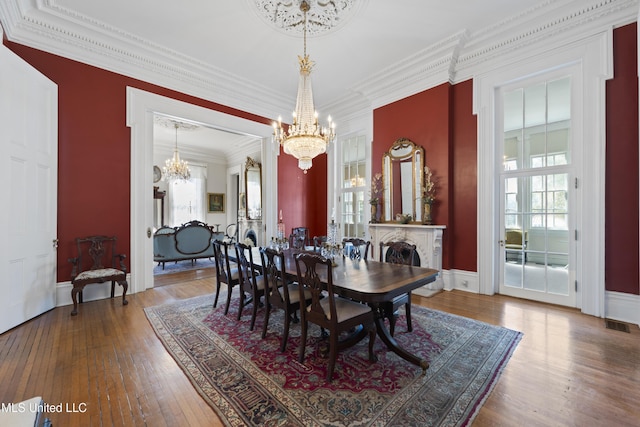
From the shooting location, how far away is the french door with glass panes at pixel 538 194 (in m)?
3.52

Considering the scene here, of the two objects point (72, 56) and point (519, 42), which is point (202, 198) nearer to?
point (72, 56)

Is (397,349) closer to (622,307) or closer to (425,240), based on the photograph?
(425,240)

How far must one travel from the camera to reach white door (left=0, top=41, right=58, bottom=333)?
2773 mm

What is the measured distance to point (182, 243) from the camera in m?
6.09

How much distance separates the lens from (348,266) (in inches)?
111

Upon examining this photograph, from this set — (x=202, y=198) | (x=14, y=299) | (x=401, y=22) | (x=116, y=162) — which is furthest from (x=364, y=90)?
(x=202, y=198)

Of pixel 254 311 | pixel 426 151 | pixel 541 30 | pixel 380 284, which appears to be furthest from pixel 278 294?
pixel 541 30

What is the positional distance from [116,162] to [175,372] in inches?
132

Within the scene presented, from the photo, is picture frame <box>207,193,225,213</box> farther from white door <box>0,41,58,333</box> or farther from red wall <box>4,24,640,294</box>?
white door <box>0,41,58,333</box>

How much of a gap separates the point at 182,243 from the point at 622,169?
726cm

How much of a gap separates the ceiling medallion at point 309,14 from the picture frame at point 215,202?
23.4ft

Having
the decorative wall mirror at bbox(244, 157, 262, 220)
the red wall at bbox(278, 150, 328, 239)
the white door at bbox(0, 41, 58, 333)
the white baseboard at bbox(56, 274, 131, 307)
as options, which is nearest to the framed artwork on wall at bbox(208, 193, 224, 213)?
the decorative wall mirror at bbox(244, 157, 262, 220)

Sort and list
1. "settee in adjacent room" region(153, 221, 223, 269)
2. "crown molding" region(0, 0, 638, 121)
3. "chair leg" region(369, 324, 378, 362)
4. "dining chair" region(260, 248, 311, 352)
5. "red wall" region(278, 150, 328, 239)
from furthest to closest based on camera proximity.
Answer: "red wall" region(278, 150, 328, 239), "settee in adjacent room" region(153, 221, 223, 269), "crown molding" region(0, 0, 638, 121), "dining chair" region(260, 248, 311, 352), "chair leg" region(369, 324, 378, 362)

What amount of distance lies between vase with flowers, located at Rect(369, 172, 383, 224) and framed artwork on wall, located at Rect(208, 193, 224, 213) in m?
6.47
